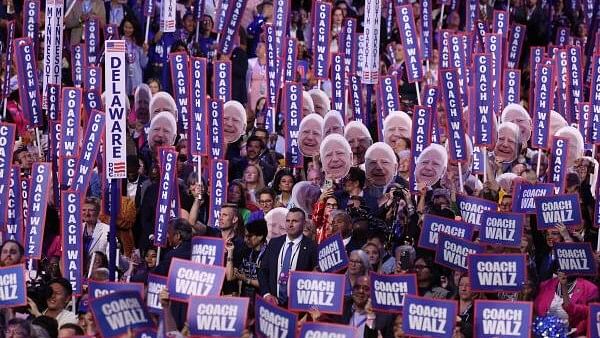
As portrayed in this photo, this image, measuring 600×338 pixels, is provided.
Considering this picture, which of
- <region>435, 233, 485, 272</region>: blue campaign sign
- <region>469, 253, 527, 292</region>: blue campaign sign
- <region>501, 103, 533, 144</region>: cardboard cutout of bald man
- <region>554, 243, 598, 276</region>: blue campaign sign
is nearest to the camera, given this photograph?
<region>469, 253, 527, 292</region>: blue campaign sign

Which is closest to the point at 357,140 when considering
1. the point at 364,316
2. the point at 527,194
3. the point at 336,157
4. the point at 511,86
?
the point at 336,157

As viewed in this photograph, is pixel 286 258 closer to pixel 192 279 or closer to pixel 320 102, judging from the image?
pixel 192 279

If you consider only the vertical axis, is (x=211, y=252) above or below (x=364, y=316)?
above

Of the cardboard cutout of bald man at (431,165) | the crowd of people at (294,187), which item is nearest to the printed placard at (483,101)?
the crowd of people at (294,187)

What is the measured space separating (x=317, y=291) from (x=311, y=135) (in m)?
5.16

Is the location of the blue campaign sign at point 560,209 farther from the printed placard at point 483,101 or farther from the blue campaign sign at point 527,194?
the printed placard at point 483,101

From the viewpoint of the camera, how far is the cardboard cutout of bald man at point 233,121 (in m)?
20.7

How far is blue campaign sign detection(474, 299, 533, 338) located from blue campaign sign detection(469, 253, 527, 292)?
79 centimetres

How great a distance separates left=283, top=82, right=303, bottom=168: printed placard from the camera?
2084 centimetres

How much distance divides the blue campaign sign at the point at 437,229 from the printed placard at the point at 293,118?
3.68m

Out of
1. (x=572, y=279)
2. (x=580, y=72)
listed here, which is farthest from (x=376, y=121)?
(x=572, y=279)

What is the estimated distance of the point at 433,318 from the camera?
15.0 metres

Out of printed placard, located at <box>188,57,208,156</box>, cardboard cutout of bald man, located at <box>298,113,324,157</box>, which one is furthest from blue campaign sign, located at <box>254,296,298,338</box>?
cardboard cutout of bald man, located at <box>298,113,324,157</box>

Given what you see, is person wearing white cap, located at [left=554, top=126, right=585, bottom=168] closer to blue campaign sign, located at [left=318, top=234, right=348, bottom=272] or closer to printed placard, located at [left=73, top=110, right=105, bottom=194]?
blue campaign sign, located at [left=318, top=234, right=348, bottom=272]
